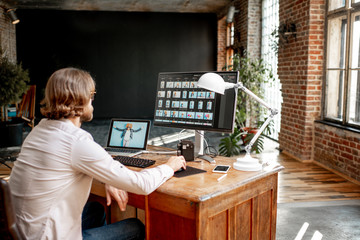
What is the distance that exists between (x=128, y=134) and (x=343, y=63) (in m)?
3.43

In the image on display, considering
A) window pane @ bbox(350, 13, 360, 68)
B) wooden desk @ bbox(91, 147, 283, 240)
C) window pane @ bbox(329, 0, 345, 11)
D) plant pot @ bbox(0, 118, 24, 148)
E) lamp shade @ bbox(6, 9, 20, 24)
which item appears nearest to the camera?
wooden desk @ bbox(91, 147, 283, 240)

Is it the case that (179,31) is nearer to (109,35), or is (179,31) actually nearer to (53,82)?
(109,35)

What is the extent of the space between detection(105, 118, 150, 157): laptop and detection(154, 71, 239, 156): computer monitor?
0.14 m

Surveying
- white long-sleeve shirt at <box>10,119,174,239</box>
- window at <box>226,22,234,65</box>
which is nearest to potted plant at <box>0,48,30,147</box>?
white long-sleeve shirt at <box>10,119,174,239</box>

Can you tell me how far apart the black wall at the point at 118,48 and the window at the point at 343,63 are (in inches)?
239

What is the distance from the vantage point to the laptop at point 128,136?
7.77 feet

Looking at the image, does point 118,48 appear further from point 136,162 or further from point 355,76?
point 136,162

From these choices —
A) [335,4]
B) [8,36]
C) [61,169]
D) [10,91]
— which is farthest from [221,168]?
[8,36]

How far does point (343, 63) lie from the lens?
4.62 metres

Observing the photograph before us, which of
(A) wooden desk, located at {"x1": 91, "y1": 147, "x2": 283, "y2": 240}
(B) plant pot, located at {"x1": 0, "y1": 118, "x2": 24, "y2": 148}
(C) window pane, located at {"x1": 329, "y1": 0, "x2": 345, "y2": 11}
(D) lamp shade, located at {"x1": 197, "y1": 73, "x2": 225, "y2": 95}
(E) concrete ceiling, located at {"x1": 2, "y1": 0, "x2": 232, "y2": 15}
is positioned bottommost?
(B) plant pot, located at {"x1": 0, "y1": 118, "x2": 24, "y2": 148}

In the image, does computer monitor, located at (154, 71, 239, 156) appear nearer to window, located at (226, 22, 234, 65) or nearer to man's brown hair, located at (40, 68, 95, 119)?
man's brown hair, located at (40, 68, 95, 119)

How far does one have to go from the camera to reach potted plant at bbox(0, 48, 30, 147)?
6.16m

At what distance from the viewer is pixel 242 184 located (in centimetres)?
174

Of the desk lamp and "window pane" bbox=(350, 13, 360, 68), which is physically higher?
"window pane" bbox=(350, 13, 360, 68)
